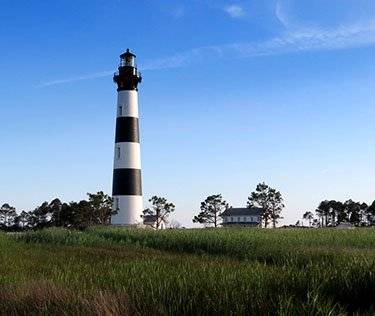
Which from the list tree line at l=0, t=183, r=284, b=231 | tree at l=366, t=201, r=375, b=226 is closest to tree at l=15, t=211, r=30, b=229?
tree line at l=0, t=183, r=284, b=231

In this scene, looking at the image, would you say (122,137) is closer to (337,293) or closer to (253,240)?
(253,240)

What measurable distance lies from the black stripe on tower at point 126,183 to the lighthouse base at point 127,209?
1.20 ft

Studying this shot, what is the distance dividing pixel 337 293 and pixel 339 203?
116 m

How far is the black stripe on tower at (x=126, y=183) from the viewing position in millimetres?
43844

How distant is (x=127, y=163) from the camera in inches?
1737

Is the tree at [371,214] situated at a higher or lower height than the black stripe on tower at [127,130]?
lower

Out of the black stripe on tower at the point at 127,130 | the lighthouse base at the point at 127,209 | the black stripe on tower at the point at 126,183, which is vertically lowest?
the lighthouse base at the point at 127,209

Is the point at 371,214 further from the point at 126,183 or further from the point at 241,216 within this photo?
the point at 126,183

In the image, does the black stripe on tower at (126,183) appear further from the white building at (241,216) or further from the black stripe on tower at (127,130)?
the white building at (241,216)

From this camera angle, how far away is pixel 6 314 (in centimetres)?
728

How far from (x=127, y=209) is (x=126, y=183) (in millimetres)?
1924

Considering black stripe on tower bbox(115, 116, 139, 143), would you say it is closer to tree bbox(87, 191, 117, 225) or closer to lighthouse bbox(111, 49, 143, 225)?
lighthouse bbox(111, 49, 143, 225)

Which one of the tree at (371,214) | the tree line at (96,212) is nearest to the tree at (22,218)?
the tree line at (96,212)

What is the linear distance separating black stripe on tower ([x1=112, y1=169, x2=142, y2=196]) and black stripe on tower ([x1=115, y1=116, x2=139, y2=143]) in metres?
2.35
